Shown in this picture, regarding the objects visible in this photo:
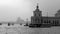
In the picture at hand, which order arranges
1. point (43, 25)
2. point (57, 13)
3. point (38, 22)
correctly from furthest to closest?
1. point (57, 13)
2. point (38, 22)
3. point (43, 25)

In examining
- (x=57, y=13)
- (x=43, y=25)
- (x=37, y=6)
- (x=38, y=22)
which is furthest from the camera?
(x=57, y=13)

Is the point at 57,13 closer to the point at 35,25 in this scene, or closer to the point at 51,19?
the point at 51,19

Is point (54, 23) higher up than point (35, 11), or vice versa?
point (35, 11)

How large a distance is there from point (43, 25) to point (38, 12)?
1315cm

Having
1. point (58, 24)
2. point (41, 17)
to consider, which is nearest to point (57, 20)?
point (58, 24)

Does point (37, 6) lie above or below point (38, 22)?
above

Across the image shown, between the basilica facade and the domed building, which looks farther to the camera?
the basilica facade

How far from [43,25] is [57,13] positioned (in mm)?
35753

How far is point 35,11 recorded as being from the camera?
3398 inches

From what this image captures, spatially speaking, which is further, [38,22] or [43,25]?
[38,22]

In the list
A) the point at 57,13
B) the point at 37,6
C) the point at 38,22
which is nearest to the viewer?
the point at 38,22

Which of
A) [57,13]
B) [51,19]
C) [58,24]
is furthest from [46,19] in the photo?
[57,13]

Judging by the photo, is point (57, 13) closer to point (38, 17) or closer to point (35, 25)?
point (38, 17)

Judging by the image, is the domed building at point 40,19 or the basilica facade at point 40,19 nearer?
the domed building at point 40,19
